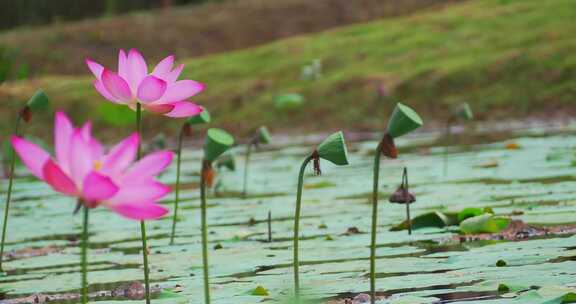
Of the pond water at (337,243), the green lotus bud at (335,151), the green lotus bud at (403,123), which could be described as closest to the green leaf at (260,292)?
the pond water at (337,243)

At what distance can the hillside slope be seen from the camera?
1615 inches

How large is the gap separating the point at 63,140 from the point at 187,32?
40.9m

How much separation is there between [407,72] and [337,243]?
54.4ft

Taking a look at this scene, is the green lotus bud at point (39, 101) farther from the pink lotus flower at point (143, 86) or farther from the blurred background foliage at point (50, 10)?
the blurred background foliage at point (50, 10)

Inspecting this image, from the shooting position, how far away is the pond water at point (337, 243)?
4.05 meters

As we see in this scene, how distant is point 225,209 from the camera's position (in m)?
7.96

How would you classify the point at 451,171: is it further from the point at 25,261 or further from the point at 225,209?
the point at 25,261

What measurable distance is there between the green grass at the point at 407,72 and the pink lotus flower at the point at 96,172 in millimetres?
14989

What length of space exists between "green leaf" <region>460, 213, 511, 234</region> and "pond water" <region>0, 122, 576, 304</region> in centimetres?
11

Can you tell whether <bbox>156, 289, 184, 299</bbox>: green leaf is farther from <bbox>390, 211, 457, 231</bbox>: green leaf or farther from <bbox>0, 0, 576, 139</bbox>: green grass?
<bbox>0, 0, 576, 139</bbox>: green grass

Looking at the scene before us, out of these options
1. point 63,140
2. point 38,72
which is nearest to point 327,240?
point 63,140

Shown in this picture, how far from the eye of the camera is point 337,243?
549cm

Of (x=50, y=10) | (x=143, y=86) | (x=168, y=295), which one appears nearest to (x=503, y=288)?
(x=168, y=295)

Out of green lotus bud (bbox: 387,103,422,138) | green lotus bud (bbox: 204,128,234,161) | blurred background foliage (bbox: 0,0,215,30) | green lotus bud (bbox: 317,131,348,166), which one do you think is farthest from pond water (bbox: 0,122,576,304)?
blurred background foliage (bbox: 0,0,215,30)
